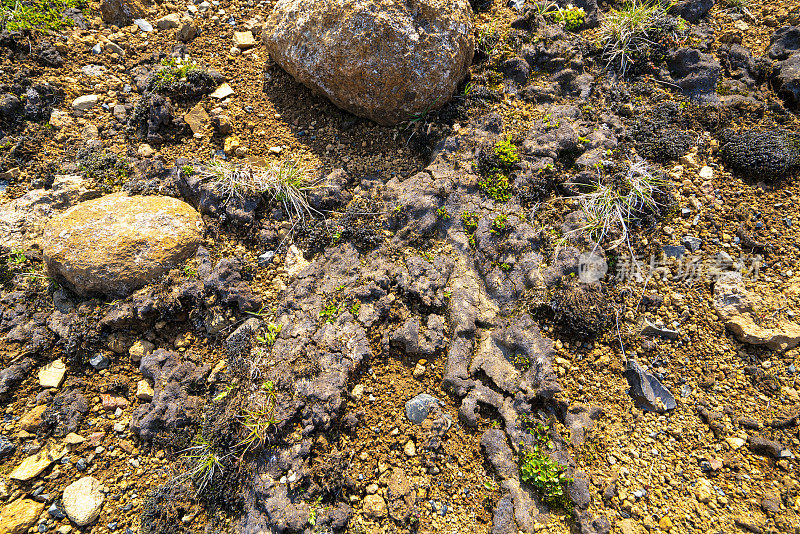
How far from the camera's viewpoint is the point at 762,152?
410 centimetres

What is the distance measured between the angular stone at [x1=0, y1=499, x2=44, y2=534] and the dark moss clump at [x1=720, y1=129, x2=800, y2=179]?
22.9 feet

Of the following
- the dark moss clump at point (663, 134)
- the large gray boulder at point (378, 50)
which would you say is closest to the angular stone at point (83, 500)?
the large gray boulder at point (378, 50)

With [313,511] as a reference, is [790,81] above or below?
above

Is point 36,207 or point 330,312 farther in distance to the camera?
point 36,207

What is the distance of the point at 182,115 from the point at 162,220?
1465 mm

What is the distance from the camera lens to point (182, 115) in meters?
4.61

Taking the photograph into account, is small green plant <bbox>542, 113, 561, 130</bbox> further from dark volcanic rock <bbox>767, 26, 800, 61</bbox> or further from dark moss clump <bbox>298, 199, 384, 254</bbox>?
dark volcanic rock <bbox>767, 26, 800, 61</bbox>

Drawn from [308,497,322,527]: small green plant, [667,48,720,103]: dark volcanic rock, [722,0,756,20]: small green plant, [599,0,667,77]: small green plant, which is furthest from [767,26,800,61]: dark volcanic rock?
[308,497,322,527]: small green plant

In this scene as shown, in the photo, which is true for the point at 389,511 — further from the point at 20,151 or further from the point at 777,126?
the point at 777,126

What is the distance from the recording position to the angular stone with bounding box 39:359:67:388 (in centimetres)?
352

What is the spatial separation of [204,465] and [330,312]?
1511 mm

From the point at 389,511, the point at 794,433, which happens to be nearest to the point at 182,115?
the point at 389,511

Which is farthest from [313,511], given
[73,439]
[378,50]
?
[378,50]

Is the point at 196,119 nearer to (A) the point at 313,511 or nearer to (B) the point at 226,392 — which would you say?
(B) the point at 226,392
